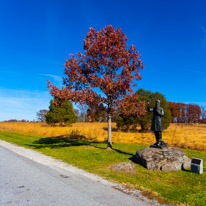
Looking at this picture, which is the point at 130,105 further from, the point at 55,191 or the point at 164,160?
the point at 55,191

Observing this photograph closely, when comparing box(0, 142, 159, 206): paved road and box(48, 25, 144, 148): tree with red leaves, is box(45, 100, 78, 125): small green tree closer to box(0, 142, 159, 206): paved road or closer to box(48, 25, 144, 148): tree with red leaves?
box(48, 25, 144, 148): tree with red leaves

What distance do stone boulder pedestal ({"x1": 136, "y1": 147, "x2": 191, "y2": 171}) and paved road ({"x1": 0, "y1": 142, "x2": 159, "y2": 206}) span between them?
3.06 m

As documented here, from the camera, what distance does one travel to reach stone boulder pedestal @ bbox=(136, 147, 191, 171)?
25.0 feet

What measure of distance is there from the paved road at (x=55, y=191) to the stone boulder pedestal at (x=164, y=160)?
3.06m

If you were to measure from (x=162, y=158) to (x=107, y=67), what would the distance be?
291 inches

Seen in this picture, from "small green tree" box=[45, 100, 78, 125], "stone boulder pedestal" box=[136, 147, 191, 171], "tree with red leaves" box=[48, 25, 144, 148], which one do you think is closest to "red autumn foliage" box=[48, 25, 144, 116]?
"tree with red leaves" box=[48, 25, 144, 148]

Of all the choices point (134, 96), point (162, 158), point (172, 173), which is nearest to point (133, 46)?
point (134, 96)

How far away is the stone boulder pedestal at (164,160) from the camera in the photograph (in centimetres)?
761

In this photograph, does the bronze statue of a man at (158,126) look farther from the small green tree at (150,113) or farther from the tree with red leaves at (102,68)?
the small green tree at (150,113)

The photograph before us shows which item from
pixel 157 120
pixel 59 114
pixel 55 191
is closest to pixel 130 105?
pixel 157 120

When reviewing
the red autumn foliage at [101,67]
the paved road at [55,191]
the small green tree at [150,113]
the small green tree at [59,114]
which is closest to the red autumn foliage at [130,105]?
the red autumn foliage at [101,67]

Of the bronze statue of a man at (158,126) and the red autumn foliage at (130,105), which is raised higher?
the red autumn foliage at (130,105)

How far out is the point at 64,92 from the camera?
416 inches

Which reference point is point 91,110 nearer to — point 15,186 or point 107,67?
point 107,67
